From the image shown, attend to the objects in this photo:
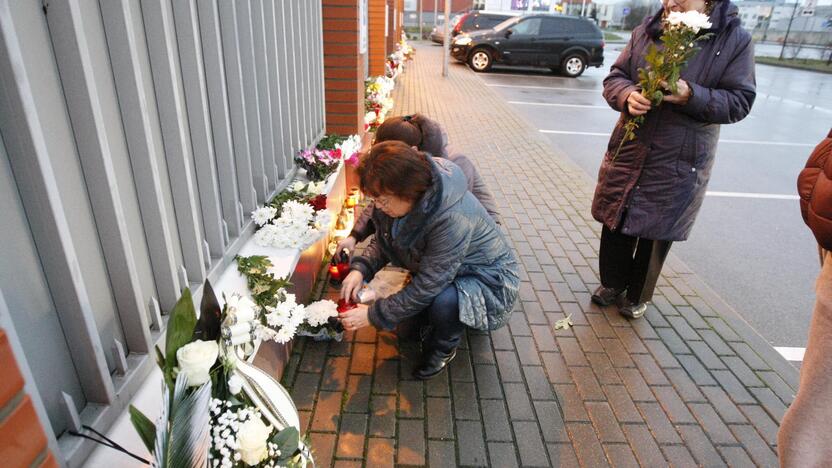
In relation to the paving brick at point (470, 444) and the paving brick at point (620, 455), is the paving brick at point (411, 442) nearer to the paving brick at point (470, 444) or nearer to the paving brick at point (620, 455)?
the paving brick at point (470, 444)

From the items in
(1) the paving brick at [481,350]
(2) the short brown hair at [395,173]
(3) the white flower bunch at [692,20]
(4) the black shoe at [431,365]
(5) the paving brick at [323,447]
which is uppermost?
(3) the white flower bunch at [692,20]

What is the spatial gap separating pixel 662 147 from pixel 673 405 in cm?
139

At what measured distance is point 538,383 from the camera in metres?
2.74

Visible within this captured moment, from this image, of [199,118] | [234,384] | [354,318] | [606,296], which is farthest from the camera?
[606,296]

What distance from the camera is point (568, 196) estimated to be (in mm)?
5699

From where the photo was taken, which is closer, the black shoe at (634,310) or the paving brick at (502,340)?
the paving brick at (502,340)

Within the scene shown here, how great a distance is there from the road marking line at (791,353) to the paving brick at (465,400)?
6.63ft

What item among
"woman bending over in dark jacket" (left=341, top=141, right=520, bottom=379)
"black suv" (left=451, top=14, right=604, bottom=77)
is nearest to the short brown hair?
"woman bending over in dark jacket" (left=341, top=141, right=520, bottom=379)

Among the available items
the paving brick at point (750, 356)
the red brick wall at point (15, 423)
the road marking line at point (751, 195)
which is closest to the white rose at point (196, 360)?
the red brick wall at point (15, 423)

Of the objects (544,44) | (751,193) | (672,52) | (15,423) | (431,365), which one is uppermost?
(672,52)

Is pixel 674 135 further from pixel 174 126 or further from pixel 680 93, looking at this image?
pixel 174 126

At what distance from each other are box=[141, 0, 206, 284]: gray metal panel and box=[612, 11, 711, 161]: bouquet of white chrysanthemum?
7.36 ft

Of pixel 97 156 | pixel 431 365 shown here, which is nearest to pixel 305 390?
pixel 431 365

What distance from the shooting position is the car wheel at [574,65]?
51.6 feet
